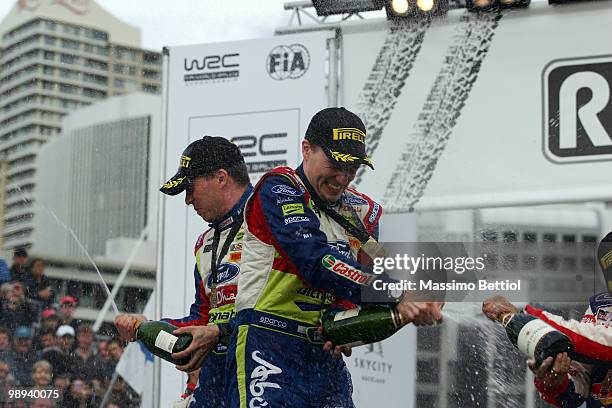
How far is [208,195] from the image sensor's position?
5.25 m

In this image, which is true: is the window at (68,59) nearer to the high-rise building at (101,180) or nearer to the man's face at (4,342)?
the high-rise building at (101,180)

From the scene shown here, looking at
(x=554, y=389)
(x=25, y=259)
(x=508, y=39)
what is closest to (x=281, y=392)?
(x=554, y=389)

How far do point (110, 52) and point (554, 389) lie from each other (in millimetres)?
5558

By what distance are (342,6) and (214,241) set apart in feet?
10.0

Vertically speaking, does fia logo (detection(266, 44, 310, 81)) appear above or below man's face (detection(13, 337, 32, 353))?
above

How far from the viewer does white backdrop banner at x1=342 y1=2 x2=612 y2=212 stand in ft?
23.6

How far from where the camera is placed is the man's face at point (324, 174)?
14.5 feet

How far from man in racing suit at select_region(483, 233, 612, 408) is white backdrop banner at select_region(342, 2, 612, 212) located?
2.53 m

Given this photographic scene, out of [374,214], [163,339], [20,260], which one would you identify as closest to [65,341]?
[20,260]

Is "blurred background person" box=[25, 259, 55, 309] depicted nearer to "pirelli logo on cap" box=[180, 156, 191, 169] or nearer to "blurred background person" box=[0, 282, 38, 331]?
"blurred background person" box=[0, 282, 38, 331]

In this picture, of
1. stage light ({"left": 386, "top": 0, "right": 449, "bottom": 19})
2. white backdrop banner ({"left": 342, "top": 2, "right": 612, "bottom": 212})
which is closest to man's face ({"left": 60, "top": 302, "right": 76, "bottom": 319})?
white backdrop banner ({"left": 342, "top": 2, "right": 612, "bottom": 212})

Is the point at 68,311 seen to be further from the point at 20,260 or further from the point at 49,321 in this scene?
the point at 20,260

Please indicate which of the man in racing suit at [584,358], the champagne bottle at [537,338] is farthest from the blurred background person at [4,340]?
the champagne bottle at [537,338]

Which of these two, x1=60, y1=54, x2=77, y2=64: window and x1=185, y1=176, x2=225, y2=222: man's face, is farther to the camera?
x1=60, y1=54, x2=77, y2=64: window
